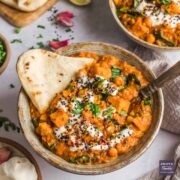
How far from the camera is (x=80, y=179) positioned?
4230mm

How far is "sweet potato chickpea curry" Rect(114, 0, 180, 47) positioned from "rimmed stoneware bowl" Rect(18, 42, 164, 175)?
467mm

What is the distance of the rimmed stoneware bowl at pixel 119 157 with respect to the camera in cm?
368

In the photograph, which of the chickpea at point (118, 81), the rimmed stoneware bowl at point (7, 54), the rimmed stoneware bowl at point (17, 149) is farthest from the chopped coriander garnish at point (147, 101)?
the rimmed stoneware bowl at point (7, 54)

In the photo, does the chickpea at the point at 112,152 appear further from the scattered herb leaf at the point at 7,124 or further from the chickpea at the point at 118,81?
the scattered herb leaf at the point at 7,124

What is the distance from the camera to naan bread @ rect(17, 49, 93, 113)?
3842 mm

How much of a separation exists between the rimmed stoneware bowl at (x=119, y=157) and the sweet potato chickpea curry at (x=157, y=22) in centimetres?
47

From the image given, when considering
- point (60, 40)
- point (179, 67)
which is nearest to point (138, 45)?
point (60, 40)

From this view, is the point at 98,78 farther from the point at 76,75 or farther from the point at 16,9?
the point at 16,9

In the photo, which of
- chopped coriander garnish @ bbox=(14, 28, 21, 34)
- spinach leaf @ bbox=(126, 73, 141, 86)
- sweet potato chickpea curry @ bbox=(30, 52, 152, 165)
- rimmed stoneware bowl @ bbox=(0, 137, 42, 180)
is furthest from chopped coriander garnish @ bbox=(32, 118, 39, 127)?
chopped coriander garnish @ bbox=(14, 28, 21, 34)

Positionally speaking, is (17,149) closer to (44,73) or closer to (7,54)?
(44,73)

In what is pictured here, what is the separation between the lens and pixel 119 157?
3.78m

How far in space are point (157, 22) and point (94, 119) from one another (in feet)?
4.20

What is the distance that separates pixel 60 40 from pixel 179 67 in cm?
156

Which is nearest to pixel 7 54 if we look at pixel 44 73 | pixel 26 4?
pixel 26 4
